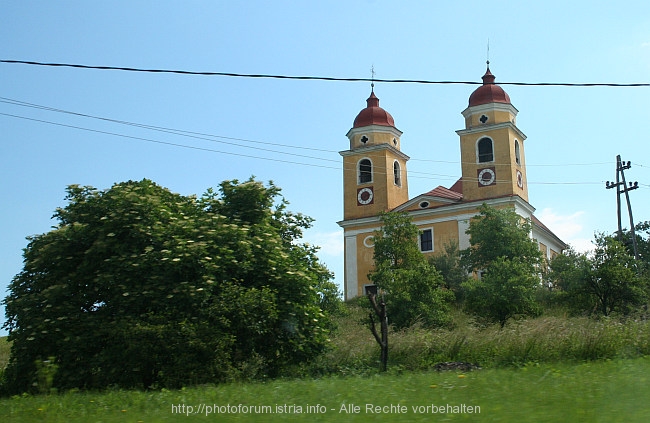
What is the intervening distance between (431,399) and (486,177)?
4414 cm

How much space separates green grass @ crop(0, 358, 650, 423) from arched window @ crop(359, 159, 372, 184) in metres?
44.1

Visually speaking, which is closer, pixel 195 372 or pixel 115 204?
pixel 195 372

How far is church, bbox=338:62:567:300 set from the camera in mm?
50438

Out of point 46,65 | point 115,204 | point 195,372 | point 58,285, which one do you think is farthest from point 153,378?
point 46,65

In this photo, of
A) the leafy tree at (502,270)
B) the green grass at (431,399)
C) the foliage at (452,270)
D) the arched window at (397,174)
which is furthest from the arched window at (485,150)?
the green grass at (431,399)

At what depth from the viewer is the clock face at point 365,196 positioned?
179 ft

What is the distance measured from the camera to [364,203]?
2149 inches

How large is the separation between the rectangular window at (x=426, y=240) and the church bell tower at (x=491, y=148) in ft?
12.2

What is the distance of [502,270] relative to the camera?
3288 cm

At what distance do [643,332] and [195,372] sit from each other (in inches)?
385

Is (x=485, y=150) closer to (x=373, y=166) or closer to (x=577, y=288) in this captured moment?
(x=373, y=166)

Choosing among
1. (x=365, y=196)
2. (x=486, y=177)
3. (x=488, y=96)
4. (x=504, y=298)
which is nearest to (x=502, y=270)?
(x=504, y=298)

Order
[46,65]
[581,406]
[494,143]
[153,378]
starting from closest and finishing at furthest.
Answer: [581,406] → [46,65] → [153,378] → [494,143]

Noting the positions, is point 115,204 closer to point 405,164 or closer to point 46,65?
point 46,65
